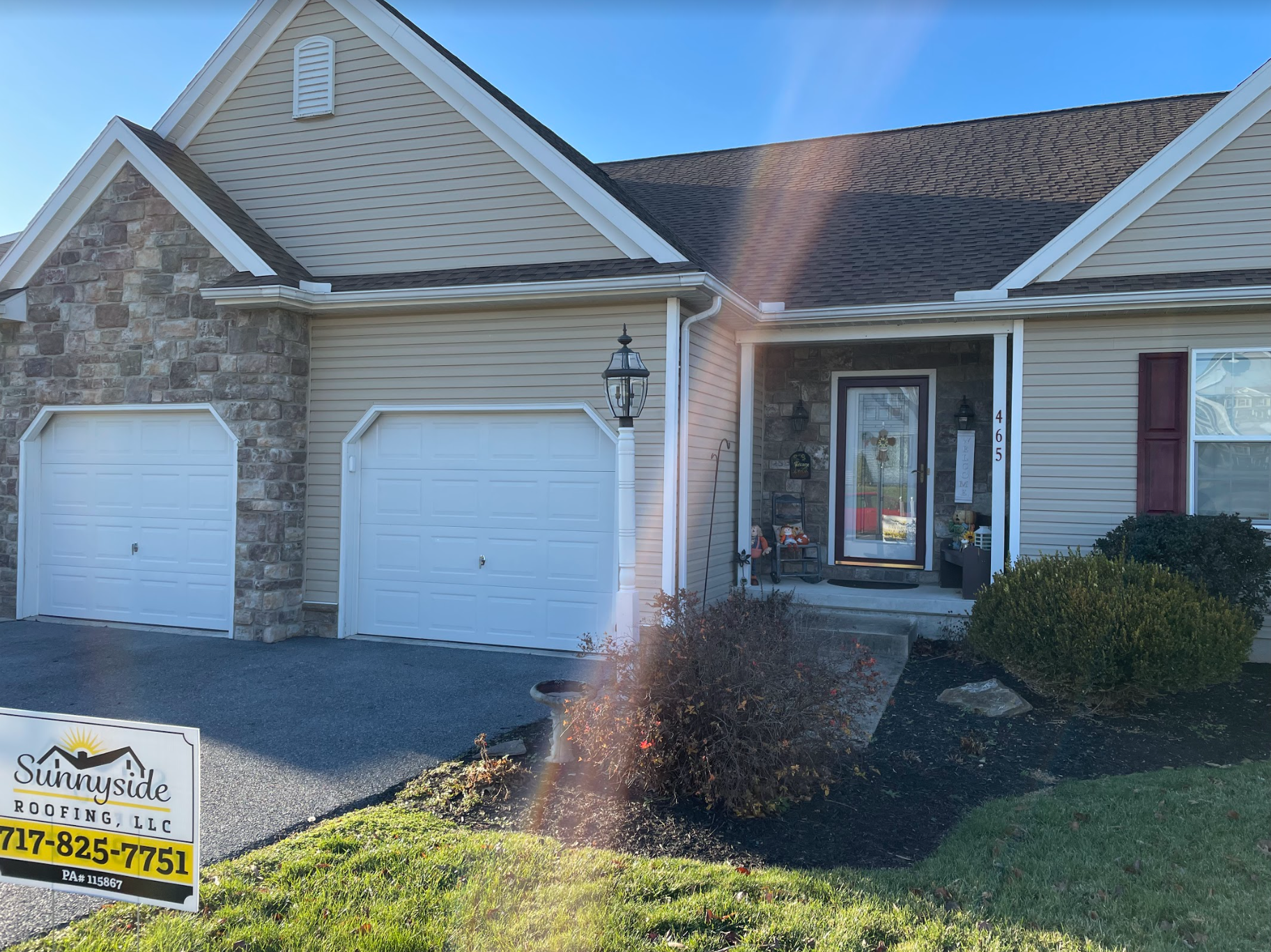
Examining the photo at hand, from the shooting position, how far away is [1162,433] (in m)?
8.02

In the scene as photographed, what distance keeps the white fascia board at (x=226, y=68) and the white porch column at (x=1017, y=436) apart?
25.2 ft

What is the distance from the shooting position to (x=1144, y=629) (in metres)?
5.99

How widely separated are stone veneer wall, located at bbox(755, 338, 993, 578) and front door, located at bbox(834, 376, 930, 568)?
0.45 feet

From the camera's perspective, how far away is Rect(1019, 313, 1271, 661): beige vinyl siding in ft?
26.6

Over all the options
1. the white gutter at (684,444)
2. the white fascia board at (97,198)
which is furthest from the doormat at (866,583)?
the white fascia board at (97,198)

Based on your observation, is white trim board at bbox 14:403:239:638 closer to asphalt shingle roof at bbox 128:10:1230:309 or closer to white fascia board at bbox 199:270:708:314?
white fascia board at bbox 199:270:708:314

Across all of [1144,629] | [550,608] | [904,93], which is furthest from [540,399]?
[904,93]

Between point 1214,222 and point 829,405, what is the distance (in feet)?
13.1

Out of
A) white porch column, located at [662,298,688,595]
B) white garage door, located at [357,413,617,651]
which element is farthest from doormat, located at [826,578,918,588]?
white garage door, located at [357,413,617,651]

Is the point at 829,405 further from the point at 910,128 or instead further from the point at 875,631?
the point at 910,128

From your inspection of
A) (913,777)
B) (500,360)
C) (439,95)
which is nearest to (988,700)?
(913,777)

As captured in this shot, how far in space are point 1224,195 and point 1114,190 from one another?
0.85 m

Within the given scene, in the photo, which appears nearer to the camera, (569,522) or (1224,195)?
(1224,195)

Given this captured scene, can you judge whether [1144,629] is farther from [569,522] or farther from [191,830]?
[191,830]
